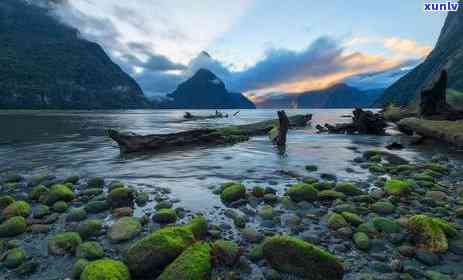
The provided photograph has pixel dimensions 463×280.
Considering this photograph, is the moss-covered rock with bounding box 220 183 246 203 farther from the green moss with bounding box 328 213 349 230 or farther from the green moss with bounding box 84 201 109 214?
the green moss with bounding box 84 201 109 214

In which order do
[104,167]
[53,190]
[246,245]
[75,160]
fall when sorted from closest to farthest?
[246,245], [53,190], [104,167], [75,160]

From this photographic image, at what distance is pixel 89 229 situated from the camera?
7.30 meters

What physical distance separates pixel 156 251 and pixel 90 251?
1548mm

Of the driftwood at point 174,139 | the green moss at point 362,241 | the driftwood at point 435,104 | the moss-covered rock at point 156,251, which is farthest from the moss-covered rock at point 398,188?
the driftwood at point 435,104

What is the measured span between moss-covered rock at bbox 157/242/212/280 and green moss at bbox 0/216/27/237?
4.45 metres

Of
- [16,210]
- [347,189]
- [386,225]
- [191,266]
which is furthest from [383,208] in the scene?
[16,210]

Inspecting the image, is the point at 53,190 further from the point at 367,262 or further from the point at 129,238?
the point at 367,262

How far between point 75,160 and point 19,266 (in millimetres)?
13360

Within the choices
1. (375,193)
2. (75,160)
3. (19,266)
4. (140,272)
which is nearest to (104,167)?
(75,160)

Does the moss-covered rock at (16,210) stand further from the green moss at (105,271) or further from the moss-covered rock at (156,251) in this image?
the moss-covered rock at (156,251)

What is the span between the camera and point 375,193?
9.97m

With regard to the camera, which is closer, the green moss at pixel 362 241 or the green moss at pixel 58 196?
the green moss at pixel 362 241

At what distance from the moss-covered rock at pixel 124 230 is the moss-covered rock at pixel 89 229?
0.29 m

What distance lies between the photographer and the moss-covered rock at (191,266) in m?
5.17
